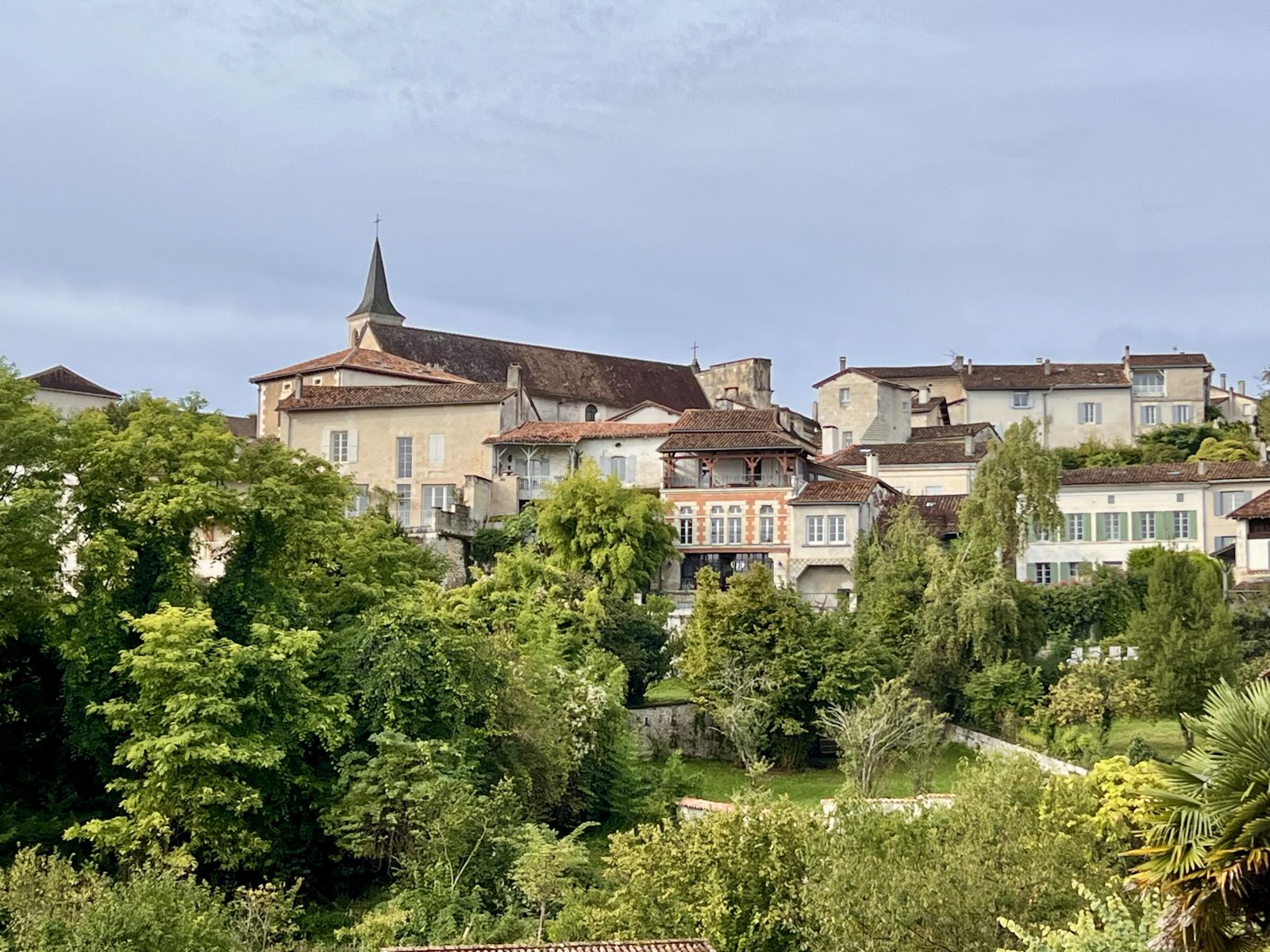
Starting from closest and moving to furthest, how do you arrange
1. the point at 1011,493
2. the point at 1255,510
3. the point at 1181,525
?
1. the point at 1255,510
2. the point at 1011,493
3. the point at 1181,525

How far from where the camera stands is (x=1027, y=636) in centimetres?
4422

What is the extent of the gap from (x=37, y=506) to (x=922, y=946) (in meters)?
17.8

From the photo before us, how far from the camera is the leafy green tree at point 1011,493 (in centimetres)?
5069

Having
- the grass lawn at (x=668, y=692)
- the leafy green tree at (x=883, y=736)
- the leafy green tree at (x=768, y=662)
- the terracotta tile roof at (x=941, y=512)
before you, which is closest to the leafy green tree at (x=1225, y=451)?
the terracotta tile roof at (x=941, y=512)

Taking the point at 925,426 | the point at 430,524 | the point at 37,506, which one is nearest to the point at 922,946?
the point at 37,506

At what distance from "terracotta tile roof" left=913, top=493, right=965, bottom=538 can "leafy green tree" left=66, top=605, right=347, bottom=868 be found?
89.8 ft

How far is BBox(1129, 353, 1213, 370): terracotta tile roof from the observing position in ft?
262

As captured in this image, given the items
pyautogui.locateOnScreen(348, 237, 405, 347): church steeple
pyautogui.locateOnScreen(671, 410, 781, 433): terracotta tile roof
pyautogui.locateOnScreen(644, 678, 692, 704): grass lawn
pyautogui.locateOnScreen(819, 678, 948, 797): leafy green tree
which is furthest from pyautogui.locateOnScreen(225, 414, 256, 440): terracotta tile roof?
pyautogui.locateOnScreen(819, 678, 948, 797): leafy green tree

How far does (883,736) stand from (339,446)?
28.4 m

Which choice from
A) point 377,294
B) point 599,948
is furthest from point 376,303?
point 599,948

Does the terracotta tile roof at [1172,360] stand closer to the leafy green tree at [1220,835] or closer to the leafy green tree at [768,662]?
the leafy green tree at [768,662]

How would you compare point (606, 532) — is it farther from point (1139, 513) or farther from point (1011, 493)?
point (1139, 513)

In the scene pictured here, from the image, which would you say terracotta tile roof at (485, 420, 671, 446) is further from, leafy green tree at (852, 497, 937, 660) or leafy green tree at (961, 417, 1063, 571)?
leafy green tree at (961, 417, 1063, 571)

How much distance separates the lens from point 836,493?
54.4 meters
